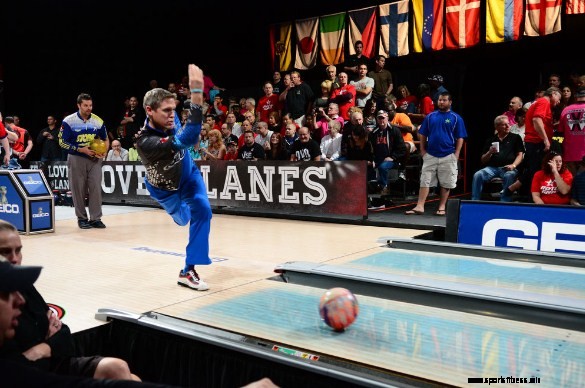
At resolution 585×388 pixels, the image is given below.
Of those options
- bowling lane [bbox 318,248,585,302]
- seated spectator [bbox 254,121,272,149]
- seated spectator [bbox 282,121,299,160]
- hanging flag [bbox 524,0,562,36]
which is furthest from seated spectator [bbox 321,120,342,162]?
hanging flag [bbox 524,0,562,36]

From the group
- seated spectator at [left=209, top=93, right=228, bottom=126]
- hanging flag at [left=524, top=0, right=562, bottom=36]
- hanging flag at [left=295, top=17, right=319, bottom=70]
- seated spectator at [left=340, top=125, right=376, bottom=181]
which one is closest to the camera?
seated spectator at [left=340, top=125, right=376, bottom=181]

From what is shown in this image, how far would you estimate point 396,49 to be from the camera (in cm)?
1115

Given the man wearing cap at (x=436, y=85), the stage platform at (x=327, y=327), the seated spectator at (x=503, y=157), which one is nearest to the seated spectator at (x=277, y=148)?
the man wearing cap at (x=436, y=85)

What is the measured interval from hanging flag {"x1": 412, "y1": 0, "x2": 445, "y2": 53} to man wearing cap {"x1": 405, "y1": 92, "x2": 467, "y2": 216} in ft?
12.8

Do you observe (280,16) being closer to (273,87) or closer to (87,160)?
(273,87)

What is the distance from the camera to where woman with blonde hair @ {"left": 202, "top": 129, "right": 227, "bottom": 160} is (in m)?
9.59

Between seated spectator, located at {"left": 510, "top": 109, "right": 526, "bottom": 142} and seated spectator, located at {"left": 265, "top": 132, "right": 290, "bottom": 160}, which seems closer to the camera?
seated spectator, located at {"left": 510, "top": 109, "right": 526, "bottom": 142}

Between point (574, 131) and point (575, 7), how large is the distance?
384 cm

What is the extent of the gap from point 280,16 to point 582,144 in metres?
8.67

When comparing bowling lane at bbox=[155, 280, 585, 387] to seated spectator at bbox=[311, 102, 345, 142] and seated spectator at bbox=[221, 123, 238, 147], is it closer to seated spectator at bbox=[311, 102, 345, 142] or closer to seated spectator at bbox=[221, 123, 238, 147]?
seated spectator at bbox=[311, 102, 345, 142]

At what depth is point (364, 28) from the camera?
454 inches

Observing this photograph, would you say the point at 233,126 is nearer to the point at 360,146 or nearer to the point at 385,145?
the point at 360,146

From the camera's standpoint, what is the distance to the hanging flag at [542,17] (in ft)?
30.3

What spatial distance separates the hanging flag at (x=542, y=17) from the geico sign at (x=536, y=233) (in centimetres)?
581
